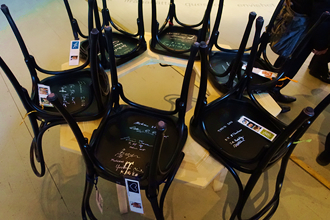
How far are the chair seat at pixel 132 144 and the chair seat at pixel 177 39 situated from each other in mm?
542

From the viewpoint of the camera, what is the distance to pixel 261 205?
53.0 inches

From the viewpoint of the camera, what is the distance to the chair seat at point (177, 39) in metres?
1.35

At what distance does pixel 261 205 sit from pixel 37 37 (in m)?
2.96

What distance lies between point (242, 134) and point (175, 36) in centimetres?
90

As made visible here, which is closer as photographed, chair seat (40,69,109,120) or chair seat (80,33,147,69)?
chair seat (40,69,109,120)

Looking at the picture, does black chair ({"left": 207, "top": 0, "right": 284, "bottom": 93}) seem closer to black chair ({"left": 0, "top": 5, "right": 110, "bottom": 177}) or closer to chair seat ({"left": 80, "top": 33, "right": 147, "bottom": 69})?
chair seat ({"left": 80, "top": 33, "right": 147, "bottom": 69})

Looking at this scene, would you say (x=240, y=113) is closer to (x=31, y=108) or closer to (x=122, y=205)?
(x=122, y=205)

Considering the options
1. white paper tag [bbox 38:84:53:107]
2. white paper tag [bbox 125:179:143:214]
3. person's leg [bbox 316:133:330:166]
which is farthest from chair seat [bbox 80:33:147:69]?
person's leg [bbox 316:133:330:166]

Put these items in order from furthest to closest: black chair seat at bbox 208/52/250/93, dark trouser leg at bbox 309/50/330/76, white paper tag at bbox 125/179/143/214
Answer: dark trouser leg at bbox 309/50/330/76, black chair seat at bbox 208/52/250/93, white paper tag at bbox 125/179/143/214

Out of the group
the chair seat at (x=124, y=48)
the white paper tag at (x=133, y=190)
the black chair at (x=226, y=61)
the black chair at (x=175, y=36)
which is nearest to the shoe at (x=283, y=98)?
the black chair at (x=226, y=61)

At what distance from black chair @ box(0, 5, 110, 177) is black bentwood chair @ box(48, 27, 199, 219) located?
0.29ft

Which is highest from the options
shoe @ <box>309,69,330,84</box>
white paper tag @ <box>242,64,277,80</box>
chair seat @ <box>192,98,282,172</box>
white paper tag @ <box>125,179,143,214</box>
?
white paper tag @ <box>242,64,277,80</box>

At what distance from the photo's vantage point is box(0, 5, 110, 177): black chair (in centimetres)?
91

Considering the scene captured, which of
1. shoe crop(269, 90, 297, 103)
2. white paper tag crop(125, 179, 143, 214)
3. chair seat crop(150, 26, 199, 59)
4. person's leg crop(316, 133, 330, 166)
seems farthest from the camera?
shoe crop(269, 90, 297, 103)
